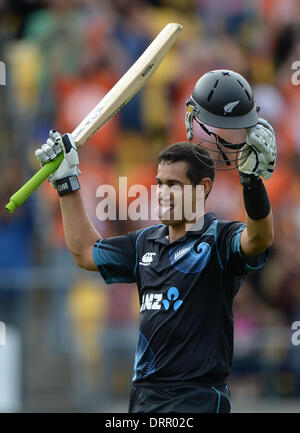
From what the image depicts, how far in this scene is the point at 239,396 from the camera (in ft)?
26.7

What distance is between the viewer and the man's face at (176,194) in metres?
4.17

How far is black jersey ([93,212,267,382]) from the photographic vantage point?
13.1 feet

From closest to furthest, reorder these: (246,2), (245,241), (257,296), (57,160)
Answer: (245,241) < (57,160) < (257,296) < (246,2)

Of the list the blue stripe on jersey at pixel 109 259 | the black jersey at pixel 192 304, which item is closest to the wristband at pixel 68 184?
the blue stripe on jersey at pixel 109 259

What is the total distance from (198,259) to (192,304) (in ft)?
0.73

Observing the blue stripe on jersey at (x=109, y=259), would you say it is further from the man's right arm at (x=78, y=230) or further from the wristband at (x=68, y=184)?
the wristband at (x=68, y=184)

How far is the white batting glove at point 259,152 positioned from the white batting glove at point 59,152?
971 mm

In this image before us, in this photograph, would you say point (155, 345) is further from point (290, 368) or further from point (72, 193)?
point (290, 368)

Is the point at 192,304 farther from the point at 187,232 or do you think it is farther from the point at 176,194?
the point at 176,194

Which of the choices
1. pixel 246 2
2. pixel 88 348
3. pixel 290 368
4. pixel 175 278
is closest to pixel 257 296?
pixel 290 368

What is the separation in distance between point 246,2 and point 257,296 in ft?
13.5

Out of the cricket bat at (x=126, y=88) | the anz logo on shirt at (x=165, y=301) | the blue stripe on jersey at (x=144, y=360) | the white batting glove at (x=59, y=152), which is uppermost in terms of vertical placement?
the cricket bat at (x=126, y=88)

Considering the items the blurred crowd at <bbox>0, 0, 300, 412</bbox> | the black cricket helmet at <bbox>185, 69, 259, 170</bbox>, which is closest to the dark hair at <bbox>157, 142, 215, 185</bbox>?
the black cricket helmet at <bbox>185, 69, 259, 170</bbox>

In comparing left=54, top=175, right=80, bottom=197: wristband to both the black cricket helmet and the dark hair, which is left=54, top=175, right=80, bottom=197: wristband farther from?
the black cricket helmet
